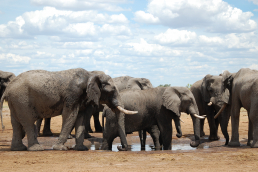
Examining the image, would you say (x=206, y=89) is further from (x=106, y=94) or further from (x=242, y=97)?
(x=106, y=94)

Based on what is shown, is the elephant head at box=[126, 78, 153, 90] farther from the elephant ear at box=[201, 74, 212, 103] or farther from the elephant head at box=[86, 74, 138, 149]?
the elephant head at box=[86, 74, 138, 149]

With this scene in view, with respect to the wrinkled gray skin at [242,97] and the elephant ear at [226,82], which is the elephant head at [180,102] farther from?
the elephant ear at [226,82]

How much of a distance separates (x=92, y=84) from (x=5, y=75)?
625 cm

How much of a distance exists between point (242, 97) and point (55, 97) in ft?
17.8

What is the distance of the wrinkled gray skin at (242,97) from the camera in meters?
10.2

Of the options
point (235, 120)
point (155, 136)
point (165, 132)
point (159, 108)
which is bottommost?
point (155, 136)

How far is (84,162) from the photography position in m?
8.20

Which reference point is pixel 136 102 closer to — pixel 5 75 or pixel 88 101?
pixel 88 101

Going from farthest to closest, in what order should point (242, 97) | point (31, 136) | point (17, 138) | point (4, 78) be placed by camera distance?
point (4, 78) → point (242, 97) → point (17, 138) → point (31, 136)

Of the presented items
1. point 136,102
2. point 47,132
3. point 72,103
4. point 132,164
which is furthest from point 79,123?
point 47,132

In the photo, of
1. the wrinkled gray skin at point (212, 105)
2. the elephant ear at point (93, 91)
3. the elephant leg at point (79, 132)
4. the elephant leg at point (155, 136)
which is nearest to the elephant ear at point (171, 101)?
the elephant leg at point (155, 136)

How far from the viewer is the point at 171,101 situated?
11141mm

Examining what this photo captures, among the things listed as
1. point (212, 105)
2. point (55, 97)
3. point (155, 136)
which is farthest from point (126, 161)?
point (212, 105)

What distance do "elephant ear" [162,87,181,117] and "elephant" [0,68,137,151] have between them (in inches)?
60.7
